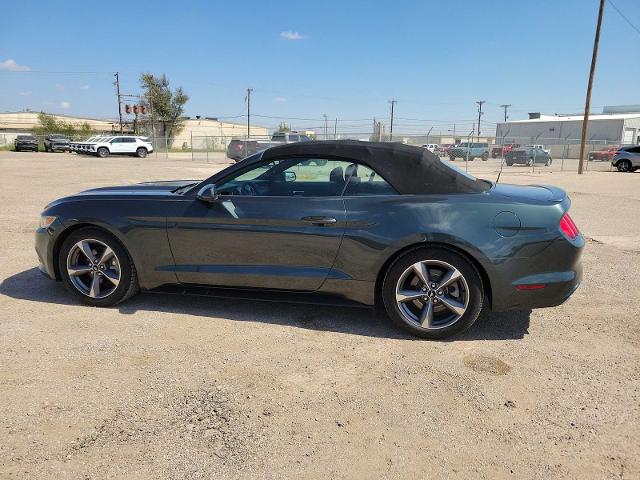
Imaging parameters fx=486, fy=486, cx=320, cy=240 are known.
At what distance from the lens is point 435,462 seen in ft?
7.63

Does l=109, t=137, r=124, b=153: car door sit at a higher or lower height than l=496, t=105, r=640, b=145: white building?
lower

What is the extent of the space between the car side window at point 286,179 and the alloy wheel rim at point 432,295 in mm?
979

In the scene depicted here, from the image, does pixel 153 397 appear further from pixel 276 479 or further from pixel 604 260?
pixel 604 260

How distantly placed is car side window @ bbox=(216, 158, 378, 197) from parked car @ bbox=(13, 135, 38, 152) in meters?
46.3

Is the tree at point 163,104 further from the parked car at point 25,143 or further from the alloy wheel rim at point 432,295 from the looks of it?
the alloy wheel rim at point 432,295

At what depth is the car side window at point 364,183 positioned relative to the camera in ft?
12.3

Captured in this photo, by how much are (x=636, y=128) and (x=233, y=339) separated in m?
79.2

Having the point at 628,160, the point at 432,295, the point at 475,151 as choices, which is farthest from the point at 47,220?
the point at 475,151

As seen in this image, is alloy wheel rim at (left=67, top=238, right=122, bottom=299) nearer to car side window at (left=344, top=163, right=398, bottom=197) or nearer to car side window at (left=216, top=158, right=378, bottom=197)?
car side window at (left=216, top=158, right=378, bottom=197)

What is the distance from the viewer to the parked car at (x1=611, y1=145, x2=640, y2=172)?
90.5 feet

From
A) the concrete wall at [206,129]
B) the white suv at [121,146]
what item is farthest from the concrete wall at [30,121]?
the white suv at [121,146]

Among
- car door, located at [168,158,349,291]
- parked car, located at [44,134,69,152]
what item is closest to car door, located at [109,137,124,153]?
parked car, located at [44,134,69,152]

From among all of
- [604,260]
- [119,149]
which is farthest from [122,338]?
[119,149]

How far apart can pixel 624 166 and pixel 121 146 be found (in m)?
34.4
